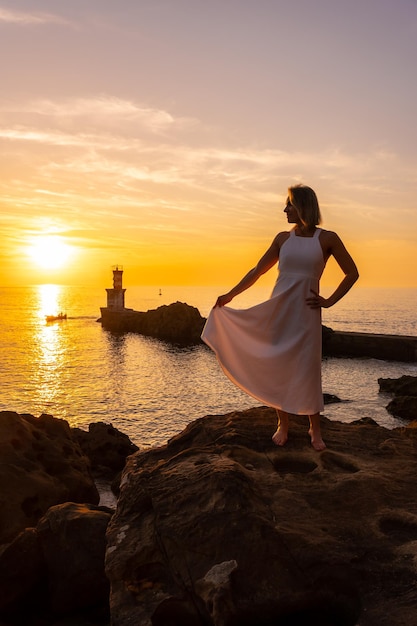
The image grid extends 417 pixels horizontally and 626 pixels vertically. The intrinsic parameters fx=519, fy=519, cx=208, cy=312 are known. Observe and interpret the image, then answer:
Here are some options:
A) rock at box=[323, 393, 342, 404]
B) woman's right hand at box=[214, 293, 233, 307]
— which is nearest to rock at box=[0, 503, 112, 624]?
woman's right hand at box=[214, 293, 233, 307]

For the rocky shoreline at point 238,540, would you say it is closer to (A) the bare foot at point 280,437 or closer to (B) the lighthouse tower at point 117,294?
(A) the bare foot at point 280,437

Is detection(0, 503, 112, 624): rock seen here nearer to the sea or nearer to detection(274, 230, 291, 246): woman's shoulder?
detection(274, 230, 291, 246): woman's shoulder

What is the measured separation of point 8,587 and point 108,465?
9.58 meters

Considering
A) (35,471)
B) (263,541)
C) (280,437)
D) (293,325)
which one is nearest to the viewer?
(263,541)

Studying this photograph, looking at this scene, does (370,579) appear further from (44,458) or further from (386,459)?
(44,458)

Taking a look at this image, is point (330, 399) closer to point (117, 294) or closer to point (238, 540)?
point (238, 540)

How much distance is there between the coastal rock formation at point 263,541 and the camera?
139 inches

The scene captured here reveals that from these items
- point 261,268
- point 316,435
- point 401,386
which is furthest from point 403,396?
point 261,268

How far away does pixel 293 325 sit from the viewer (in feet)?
18.5

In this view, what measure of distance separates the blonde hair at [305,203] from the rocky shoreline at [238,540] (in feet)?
7.76

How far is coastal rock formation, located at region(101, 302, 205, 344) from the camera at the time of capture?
71.9 m

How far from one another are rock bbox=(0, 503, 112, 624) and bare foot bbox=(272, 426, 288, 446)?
2.31 m

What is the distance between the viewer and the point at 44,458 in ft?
30.5

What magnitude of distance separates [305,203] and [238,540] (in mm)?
3370
